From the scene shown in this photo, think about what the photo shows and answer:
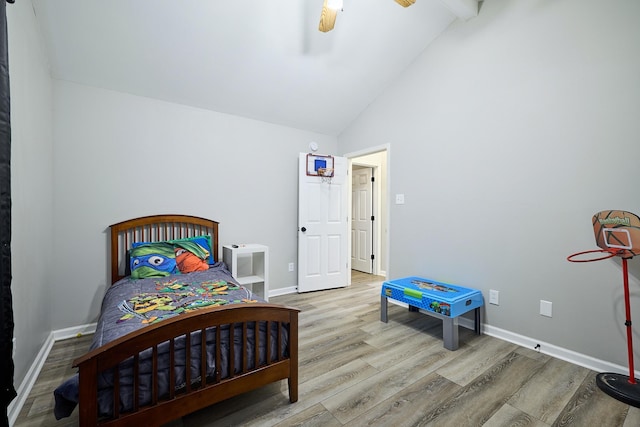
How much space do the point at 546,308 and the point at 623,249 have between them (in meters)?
0.79

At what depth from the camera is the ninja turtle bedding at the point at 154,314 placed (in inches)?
49.9

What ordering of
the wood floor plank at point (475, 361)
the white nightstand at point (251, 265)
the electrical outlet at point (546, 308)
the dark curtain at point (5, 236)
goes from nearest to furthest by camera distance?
the dark curtain at point (5, 236) → the wood floor plank at point (475, 361) → the electrical outlet at point (546, 308) → the white nightstand at point (251, 265)

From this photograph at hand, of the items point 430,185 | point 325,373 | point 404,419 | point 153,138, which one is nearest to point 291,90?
point 153,138

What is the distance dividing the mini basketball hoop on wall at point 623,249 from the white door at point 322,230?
111 inches

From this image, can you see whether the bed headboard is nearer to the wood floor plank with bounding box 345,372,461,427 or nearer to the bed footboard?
the bed footboard

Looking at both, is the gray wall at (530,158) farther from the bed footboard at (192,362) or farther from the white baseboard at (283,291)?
the bed footboard at (192,362)

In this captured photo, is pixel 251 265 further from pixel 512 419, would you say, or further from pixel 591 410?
pixel 591 410

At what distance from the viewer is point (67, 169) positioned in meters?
2.63

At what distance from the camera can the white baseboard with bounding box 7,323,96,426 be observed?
157 cm

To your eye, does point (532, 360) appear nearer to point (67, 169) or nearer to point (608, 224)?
point (608, 224)

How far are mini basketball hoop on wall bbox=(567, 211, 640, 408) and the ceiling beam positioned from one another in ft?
7.11

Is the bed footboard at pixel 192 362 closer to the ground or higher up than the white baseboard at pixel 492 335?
higher up

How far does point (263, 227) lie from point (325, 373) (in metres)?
2.16

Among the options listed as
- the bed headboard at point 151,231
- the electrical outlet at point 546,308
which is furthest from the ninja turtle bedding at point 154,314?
the electrical outlet at point 546,308
